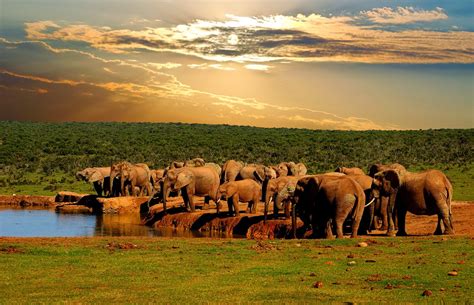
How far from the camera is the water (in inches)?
1420

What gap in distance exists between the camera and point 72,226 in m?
39.4

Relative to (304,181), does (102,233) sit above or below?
below

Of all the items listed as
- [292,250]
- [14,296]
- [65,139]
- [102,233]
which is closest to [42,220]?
[102,233]

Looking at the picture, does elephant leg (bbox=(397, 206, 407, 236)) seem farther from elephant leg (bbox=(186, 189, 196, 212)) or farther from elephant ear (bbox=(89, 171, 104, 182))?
elephant ear (bbox=(89, 171, 104, 182))

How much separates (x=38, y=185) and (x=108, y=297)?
5481 cm

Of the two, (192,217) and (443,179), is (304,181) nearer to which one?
(443,179)

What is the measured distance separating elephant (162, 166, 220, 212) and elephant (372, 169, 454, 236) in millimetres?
15464

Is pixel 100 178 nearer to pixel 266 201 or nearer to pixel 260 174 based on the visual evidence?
pixel 260 174

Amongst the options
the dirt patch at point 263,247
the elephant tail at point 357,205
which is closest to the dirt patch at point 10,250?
the dirt patch at point 263,247

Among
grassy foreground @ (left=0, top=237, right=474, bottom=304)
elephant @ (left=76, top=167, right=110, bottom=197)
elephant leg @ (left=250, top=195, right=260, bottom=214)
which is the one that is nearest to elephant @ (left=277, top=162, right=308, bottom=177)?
elephant leg @ (left=250, top=195, right=260, bottom=214)

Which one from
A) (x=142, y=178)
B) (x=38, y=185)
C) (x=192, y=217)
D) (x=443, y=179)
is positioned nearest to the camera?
(x=443, y=179)

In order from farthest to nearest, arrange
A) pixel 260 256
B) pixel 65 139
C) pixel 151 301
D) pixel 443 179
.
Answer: pixel 65 139, pixel 443 179, pixel 260 256, pixel 151 301

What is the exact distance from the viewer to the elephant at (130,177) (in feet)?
178

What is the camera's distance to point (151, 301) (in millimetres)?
16203
